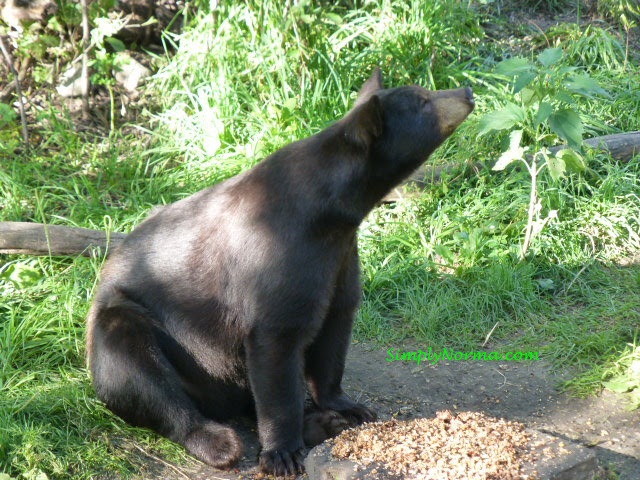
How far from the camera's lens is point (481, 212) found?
6781 mm

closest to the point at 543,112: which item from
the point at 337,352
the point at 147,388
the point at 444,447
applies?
the point at 337,352

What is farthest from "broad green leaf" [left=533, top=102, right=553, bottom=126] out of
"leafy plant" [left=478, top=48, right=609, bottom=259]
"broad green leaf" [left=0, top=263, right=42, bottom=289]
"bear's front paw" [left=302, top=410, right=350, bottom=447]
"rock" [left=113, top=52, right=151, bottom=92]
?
"rock" [left=113, top=52, right=151, bottom=92]

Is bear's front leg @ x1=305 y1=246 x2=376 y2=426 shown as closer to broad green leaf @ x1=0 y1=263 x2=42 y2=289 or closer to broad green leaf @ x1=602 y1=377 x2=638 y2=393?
broad green leaf @ x1=602 y1=377 x2=638 y2=393

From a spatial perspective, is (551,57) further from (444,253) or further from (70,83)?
(70,83)

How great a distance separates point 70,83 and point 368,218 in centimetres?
348

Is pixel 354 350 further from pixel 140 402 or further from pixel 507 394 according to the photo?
pixel 140 402

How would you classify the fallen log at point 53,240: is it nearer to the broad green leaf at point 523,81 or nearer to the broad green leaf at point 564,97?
the broad green leaf at point 523,81

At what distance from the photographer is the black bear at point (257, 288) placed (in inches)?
154

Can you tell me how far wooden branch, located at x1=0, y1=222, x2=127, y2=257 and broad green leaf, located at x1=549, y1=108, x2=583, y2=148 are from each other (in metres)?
3.36

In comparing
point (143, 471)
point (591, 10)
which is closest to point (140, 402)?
point (143, 471)

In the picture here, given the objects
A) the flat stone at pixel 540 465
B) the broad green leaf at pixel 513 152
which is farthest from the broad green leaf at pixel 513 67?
the flat stone at pixel 540 465

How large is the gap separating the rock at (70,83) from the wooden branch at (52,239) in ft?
8.83

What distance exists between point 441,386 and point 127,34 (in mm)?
5498

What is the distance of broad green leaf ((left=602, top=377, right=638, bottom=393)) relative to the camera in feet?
15.6
